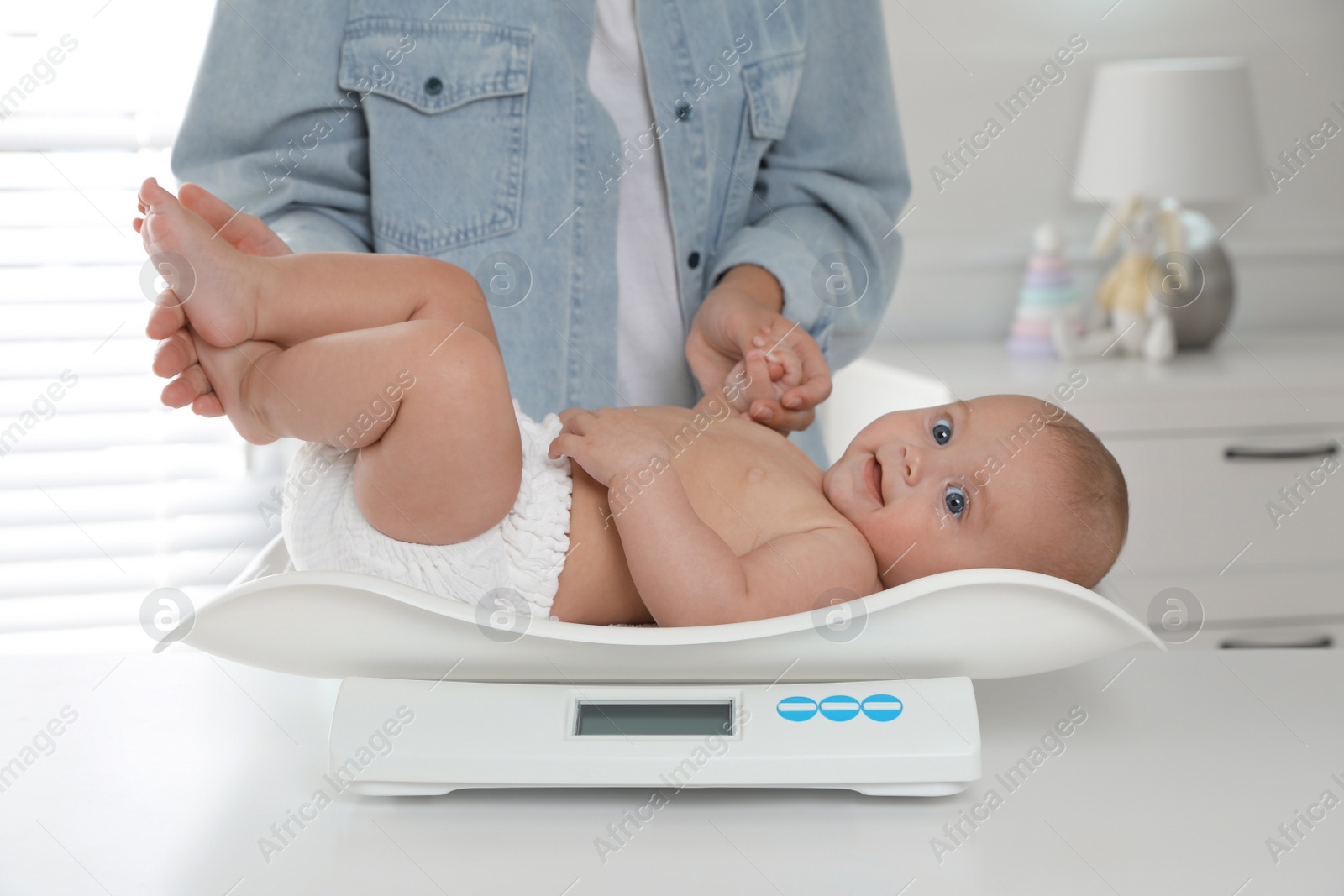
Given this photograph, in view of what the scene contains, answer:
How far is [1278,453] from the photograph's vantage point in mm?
1974

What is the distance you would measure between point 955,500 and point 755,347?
0.22 metres

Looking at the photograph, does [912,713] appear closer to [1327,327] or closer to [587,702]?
[587,702]

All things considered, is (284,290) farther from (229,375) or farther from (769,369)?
(769,369)

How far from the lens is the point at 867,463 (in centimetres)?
96

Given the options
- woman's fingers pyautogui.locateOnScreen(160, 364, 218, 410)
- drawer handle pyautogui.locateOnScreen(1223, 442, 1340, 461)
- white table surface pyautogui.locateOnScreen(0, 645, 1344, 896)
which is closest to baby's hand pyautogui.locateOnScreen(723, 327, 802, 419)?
white table surface pyautogui.locateOnScreen(0, 645, 1344, 896)

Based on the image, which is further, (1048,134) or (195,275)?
(1048,134)

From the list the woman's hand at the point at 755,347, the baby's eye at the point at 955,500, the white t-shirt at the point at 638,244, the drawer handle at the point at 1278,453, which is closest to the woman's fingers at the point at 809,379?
the woman's hand at the point at 755,347

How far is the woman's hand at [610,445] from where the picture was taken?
2.57ft

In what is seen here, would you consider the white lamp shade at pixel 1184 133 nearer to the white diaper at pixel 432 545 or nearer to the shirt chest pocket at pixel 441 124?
the shirt chest pocket at pixel 441 124

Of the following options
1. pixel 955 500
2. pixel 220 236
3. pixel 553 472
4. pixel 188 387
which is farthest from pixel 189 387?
pixel 955 500

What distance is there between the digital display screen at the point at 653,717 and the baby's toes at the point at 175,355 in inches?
15.2

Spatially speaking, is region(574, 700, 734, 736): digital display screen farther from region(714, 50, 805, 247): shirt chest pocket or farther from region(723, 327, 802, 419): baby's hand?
region(714, 50, 805, 247): shirt chest pocket

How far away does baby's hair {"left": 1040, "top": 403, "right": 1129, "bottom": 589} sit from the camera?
87cm

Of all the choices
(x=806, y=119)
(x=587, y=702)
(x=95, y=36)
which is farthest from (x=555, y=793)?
(x=95, y=36)
